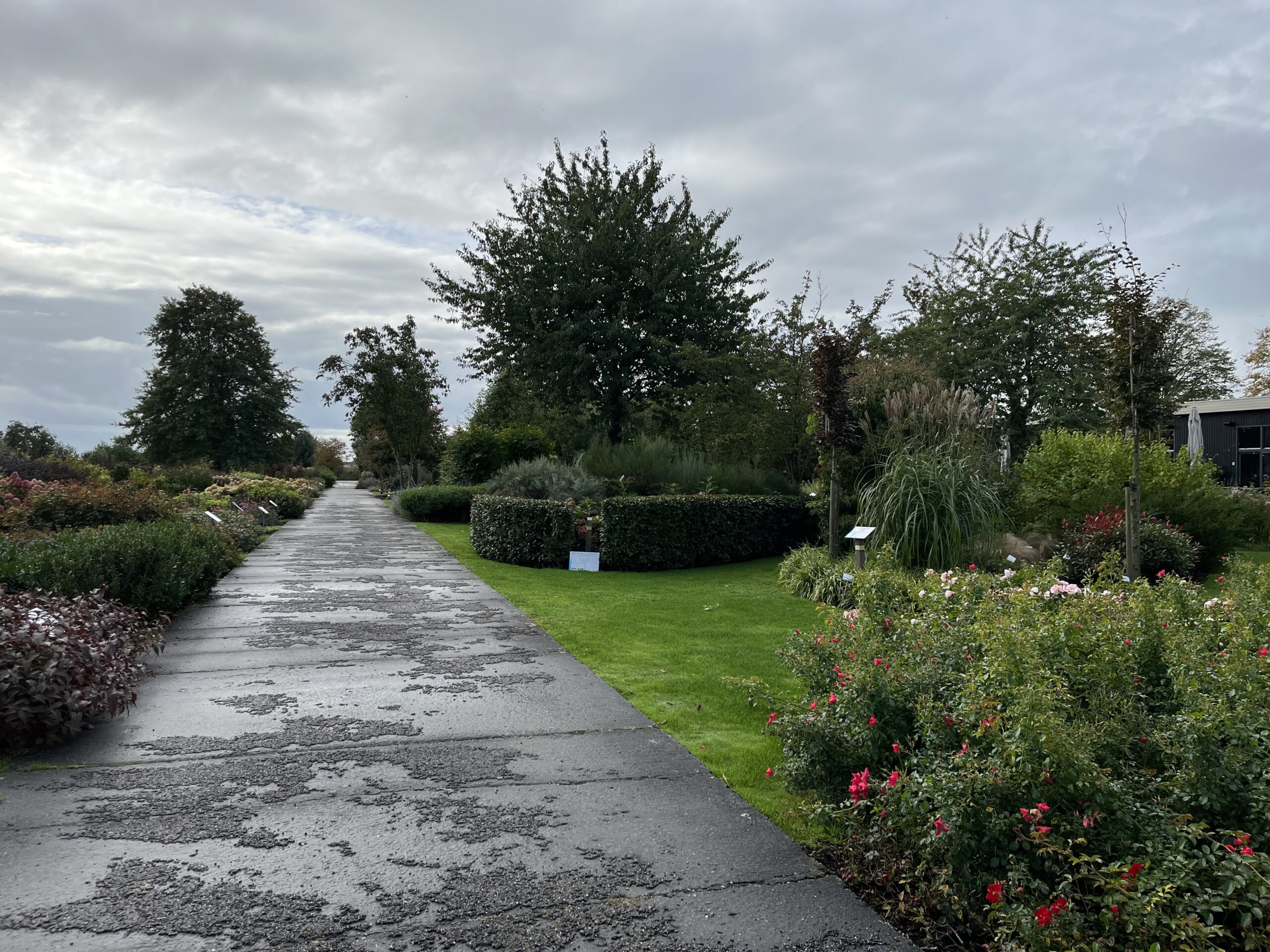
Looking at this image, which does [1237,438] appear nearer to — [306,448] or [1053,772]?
[1053,772]

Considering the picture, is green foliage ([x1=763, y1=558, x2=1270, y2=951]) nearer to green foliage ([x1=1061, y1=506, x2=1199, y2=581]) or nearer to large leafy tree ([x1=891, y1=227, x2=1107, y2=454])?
green foliage ([x1=1061, y1=506, x2=1199, y2=581])

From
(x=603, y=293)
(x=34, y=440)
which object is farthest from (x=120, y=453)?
(x=603, y=293)

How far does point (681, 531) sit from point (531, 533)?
2289 mm

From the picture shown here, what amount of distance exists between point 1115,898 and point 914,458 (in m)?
7.63

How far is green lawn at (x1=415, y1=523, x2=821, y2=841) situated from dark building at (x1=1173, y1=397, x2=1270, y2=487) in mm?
18019

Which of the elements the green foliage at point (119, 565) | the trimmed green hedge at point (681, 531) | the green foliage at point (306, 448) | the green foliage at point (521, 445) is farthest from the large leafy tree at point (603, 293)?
the green foliage at point (306, 448)

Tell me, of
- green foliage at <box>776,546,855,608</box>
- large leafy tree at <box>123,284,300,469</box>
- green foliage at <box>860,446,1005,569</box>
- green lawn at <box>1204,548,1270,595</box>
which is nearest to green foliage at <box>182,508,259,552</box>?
green foliage at <box>776,546,855,608</box>

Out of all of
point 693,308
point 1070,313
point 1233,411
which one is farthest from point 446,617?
point 1233,411

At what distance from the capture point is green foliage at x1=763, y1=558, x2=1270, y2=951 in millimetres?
2305

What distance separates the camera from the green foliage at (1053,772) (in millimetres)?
2305

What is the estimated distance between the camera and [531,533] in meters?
12.9

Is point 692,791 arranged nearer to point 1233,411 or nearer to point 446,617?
point 446,617

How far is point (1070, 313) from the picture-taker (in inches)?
953

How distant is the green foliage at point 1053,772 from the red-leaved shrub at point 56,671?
3.61 m
